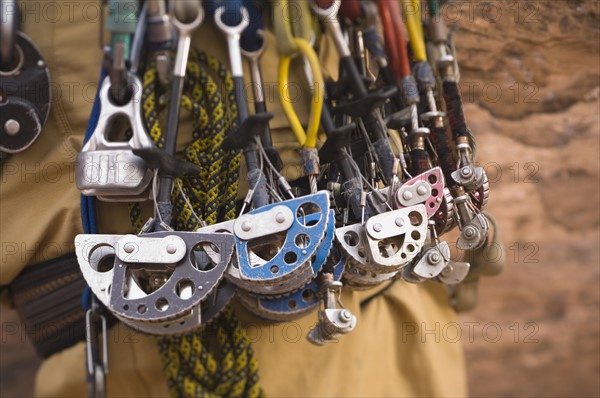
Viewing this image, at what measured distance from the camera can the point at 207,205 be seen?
0.91m

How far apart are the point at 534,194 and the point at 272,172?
1.34 m

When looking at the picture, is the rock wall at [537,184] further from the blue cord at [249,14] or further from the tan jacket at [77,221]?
the tan jacket at [77,221]

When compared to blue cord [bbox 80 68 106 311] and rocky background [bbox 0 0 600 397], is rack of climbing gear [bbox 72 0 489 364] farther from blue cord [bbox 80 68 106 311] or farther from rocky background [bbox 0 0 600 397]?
rocky background [bbox 0 0 600 397]

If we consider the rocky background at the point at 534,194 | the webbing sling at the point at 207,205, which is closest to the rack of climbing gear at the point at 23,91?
the webbing sling at the point at 207,205

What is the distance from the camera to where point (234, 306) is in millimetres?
967

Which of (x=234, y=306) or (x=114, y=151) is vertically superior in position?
(x=114, y=151)

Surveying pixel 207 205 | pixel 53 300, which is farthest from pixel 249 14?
pixel 53 300

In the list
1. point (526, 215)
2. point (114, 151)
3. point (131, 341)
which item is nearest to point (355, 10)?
point (114, 151)

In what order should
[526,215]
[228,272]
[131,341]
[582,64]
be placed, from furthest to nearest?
[526,215]
[582,64]
[131,341]
[228,272]

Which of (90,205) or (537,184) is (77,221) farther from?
(537,184)

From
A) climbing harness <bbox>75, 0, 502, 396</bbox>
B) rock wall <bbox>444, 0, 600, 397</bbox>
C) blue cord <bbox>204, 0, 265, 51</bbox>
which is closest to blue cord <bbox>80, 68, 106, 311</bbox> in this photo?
climbing harness <bbox>75, 0, 502, 396</bbox>

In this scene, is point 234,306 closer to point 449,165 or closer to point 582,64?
point 449,165

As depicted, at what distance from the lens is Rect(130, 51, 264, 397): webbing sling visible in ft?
2.96

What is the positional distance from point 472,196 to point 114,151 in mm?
448
